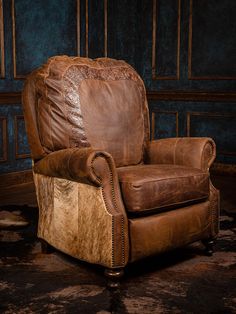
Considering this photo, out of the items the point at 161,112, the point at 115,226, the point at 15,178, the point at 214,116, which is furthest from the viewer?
the point at 161,112

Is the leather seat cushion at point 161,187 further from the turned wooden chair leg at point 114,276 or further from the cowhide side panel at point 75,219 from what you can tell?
the turned wooden chair leg at point 114,276

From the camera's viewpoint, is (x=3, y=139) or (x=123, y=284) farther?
(x=3, y=139)

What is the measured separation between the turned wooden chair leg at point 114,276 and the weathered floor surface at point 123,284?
0.03 metres

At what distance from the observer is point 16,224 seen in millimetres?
3303

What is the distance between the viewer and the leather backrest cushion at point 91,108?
2641 mm

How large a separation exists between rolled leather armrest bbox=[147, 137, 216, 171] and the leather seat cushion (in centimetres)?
13

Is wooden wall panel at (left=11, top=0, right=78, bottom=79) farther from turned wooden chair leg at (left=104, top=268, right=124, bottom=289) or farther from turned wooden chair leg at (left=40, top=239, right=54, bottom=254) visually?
turned wooden chair leg at (left=104, top=268, right=124, bottom=289)

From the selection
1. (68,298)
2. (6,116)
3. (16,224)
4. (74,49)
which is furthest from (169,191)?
(74,49)

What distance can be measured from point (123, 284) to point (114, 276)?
0.32 ft

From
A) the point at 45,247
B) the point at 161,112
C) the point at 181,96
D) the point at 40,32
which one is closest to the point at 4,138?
the point at 40,32

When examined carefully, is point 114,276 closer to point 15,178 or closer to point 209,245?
point 209,245

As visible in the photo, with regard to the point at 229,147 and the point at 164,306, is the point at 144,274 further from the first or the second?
the point at 229,147

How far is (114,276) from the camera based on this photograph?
7.41 ft

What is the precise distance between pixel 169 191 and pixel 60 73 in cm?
87
